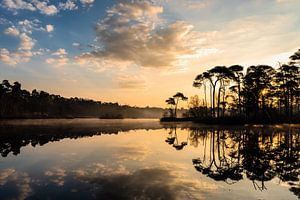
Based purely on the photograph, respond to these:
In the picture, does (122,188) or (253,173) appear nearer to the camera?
(122,188)

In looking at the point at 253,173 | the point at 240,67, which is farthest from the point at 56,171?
the point at 240,67

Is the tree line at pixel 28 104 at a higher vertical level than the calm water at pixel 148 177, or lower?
higher

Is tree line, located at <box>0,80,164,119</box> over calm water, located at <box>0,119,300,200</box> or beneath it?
over

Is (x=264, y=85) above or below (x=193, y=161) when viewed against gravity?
above

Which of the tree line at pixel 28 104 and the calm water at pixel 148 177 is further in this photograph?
the tree line at pixel 28 104

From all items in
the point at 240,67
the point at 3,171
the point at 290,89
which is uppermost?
the point at 240,67

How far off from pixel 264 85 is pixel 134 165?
198 feet

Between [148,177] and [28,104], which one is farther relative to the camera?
[28,104]

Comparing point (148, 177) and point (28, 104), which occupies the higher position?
point (28, 104)

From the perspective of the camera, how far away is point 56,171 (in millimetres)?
11445

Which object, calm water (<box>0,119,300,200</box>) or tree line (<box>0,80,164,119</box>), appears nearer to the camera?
calm water (<box>0,119,300,200</box>)

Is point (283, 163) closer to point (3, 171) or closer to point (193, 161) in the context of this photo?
point (193, 161)

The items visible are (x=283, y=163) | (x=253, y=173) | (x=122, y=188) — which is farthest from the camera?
(x=283, y=163)

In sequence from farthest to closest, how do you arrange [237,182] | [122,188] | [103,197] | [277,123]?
→ [277,123] < [237,182] < [122,188] < [103,197]
